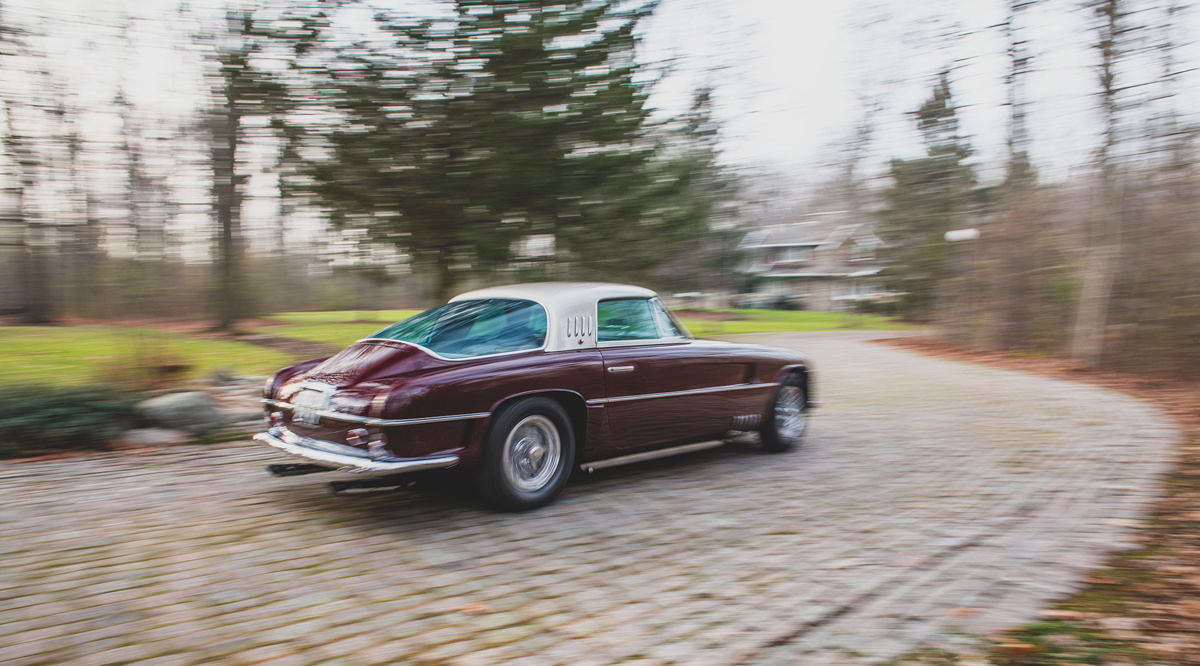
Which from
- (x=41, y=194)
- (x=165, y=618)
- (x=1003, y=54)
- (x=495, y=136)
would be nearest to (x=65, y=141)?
(x=41, y=194)

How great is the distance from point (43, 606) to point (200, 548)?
86 cm

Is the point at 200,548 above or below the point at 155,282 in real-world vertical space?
below

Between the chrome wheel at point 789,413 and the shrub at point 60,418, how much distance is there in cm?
590

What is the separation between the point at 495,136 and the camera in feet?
34.4

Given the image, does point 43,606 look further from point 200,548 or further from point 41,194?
point 41,194

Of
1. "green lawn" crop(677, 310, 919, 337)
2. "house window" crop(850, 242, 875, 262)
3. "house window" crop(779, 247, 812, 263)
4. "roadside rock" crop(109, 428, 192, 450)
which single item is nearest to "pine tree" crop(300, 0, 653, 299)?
"roadside rock" crop(109, 428, 192, 450)

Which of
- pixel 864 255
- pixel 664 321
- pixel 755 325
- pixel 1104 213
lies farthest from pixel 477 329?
pixel 755 325

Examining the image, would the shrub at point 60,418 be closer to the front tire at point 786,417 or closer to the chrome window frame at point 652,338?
the chrome window frame at point 652,338

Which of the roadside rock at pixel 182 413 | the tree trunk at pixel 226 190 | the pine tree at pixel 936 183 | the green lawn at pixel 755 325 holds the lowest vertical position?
the roadside rock at pixel 182 413

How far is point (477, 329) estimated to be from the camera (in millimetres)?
5402

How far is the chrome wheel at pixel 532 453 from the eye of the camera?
5078 millimetres

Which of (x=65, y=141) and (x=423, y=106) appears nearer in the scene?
(x=65, y=141)

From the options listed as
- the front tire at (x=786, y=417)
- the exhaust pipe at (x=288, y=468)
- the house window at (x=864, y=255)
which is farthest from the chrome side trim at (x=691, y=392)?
the house window at (x=864, y=255)

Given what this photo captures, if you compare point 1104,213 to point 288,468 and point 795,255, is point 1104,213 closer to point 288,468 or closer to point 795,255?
point 288,468
